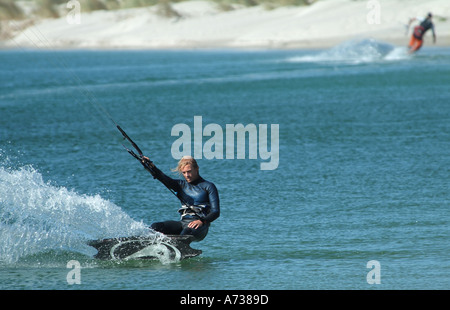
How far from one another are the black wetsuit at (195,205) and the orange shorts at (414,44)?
34782 mm

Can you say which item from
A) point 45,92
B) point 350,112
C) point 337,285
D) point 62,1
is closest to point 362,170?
point 337,285

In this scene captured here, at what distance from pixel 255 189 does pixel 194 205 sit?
15.1 ft

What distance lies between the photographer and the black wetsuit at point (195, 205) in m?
8.96

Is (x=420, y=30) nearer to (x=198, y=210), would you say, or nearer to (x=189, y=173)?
(x=198, y=210)

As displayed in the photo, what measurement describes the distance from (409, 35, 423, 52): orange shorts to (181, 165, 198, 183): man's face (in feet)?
114

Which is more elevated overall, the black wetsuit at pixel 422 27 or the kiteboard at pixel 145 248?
the black wetsuit at pixel 422 27

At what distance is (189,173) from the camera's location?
8859 millimetres

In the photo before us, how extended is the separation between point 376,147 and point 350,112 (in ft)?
24.4

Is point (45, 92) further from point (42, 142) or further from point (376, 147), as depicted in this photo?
point (376, 147)

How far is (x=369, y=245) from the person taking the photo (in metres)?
9.91
